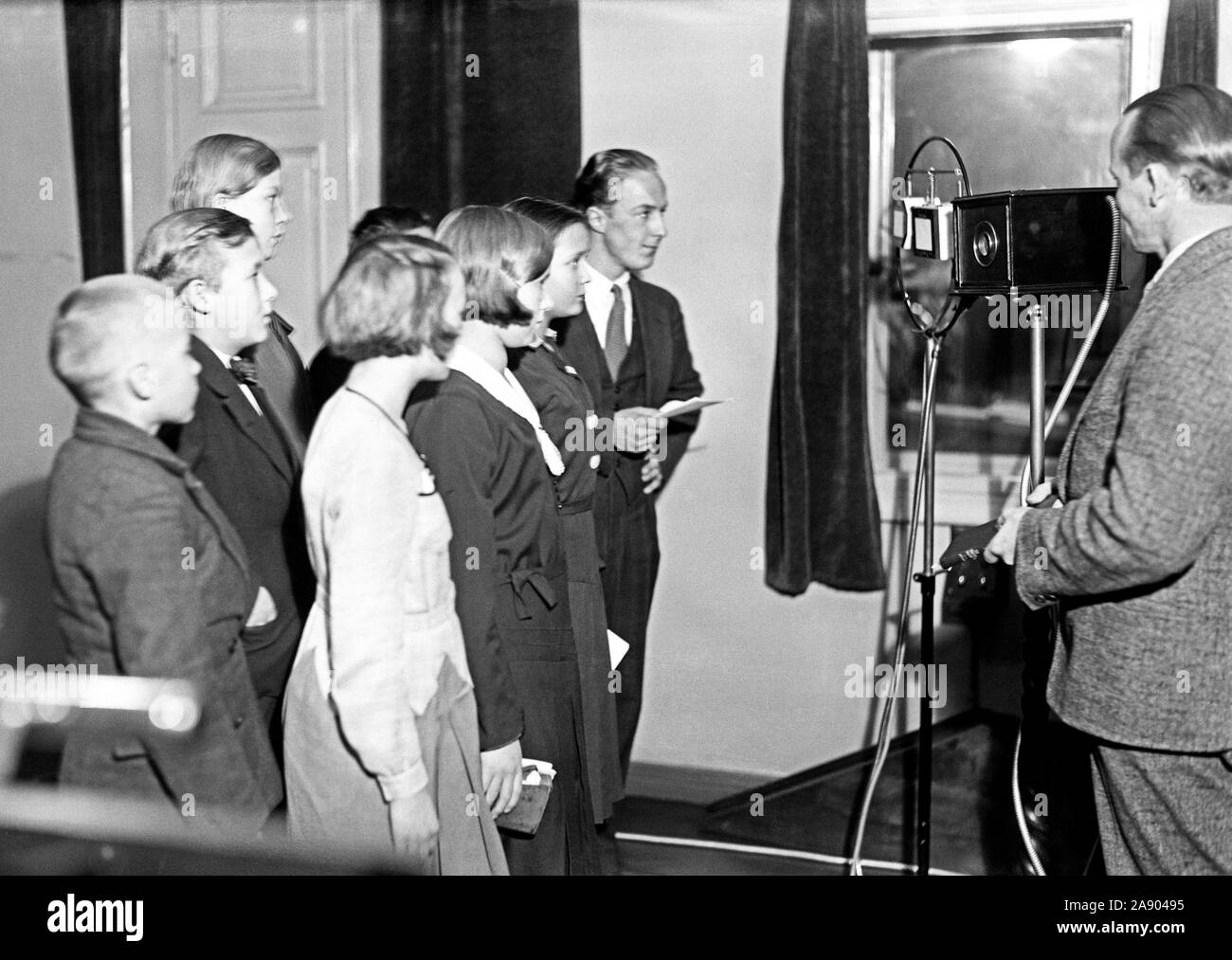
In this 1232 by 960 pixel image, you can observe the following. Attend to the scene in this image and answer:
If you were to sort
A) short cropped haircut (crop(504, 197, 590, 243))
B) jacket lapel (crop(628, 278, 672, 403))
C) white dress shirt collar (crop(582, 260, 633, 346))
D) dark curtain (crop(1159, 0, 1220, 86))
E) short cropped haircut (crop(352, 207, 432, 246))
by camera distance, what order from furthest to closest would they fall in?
jacket lapel (crop(628, 278, 672, 403)) → white dress shirt collar (crop(582, 260, 633, 346)) → dark curtain (crop(1159, 0, 1220, 86)) → short cropped haircut (crop(352, 207, 432, 246)) → short cropped haircut (crop(504, 197, 590, 243))

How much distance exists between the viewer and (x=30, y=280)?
2668 mm

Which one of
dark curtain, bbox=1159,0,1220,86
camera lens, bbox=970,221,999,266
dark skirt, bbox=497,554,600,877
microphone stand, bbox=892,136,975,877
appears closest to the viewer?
dark skirt, bbox=497,554,600,877

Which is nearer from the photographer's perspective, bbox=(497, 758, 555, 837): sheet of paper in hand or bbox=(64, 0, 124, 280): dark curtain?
bbox=(497, 758, 555, 837): sheet of paper in hand

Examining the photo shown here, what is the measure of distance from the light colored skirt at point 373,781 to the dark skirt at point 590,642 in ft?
1.86

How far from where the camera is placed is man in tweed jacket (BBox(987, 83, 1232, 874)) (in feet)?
6.68

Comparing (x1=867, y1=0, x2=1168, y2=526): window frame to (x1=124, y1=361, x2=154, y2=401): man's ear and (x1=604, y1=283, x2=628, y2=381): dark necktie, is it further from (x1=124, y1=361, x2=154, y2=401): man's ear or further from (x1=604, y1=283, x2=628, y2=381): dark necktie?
(x1=124, y1=361, x2=154, y2=401): man's ear

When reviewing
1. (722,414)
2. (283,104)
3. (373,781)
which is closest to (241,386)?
(373,781)

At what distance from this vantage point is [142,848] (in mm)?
2209

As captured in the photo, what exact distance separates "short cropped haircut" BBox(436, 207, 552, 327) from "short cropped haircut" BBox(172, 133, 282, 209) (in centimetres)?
39

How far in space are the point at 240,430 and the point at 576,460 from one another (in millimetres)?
779

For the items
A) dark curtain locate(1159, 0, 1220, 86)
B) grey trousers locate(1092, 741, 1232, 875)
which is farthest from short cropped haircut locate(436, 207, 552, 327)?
dark curtain locate(1159, 0, 1220, 86)

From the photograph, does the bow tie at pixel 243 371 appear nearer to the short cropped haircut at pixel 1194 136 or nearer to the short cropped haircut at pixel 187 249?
the short cropped haircut at pixel 187 249

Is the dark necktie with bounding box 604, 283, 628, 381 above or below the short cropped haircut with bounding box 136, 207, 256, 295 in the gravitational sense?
below

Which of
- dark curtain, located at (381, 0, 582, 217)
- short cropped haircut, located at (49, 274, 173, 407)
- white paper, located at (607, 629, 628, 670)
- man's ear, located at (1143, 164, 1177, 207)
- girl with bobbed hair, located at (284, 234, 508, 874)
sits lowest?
white paper, located at (607, 629, 628, 670)
